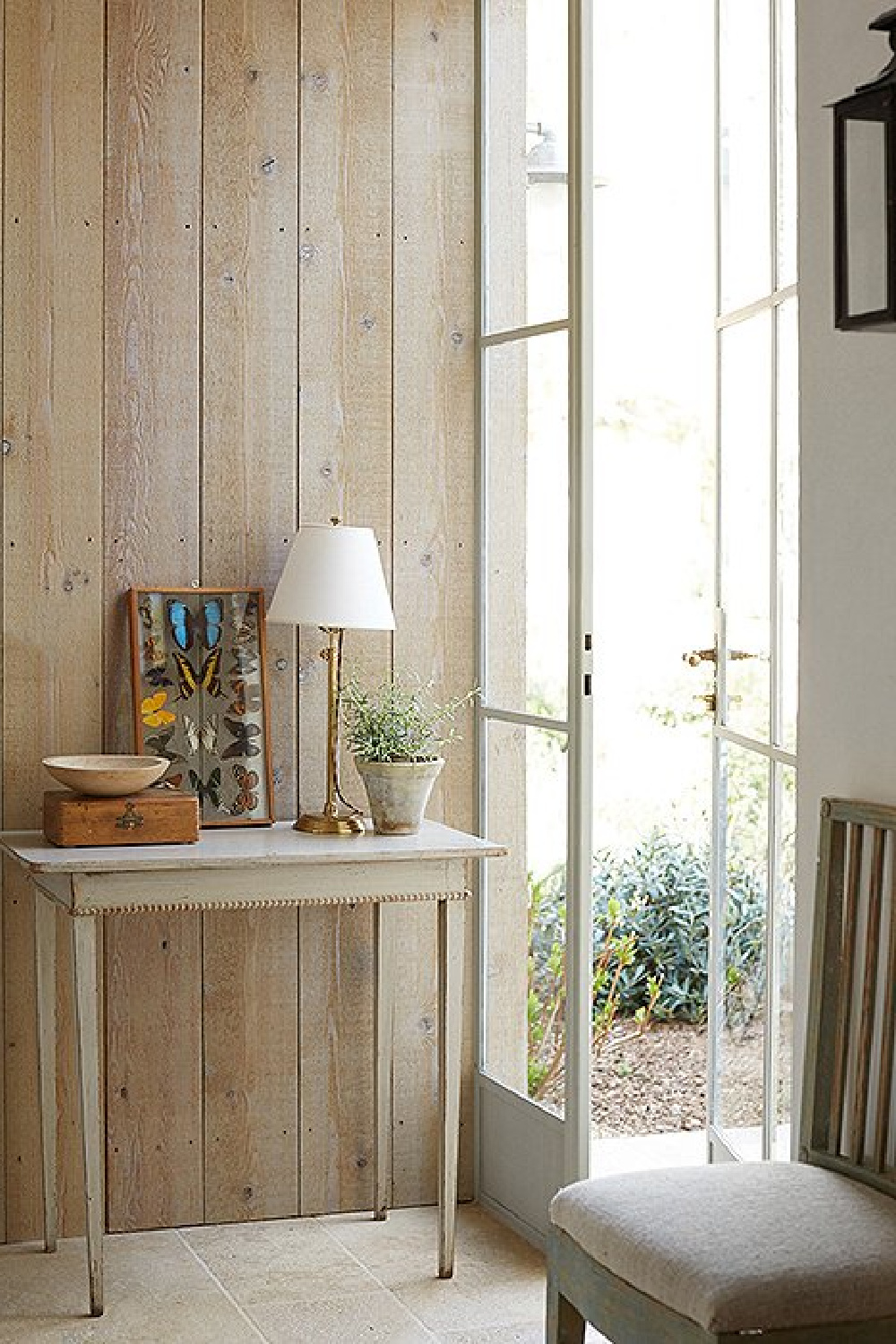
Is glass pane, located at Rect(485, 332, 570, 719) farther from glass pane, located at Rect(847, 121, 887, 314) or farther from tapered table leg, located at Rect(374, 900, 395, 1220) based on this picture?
glass pane, located at Rect(847, 121, 887, 314)

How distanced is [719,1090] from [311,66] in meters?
2.21

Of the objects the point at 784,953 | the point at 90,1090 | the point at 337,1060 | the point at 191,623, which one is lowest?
the point at 337,1060

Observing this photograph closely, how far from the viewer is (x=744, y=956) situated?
3.29m

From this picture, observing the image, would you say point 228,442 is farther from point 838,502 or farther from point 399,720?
point 838,502

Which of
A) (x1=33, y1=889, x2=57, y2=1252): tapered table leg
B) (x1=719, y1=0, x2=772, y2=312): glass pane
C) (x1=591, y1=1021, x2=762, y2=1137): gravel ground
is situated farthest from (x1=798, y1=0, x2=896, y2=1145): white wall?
(x1=591, y1=1021, x2=762, y2=1137): gravel ground

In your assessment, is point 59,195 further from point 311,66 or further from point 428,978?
point 428,978

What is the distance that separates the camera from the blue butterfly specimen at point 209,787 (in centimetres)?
374

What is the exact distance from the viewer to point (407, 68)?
3949 millimetres

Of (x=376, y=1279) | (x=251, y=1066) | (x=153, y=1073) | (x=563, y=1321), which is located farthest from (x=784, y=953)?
(x=153, y=1073)

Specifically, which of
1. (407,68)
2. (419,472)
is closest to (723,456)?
(419,472)

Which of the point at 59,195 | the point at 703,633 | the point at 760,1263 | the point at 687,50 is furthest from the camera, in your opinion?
the point at 703,633

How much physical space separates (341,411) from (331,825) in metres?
0.90

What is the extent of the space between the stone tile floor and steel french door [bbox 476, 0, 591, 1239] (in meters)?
0.21

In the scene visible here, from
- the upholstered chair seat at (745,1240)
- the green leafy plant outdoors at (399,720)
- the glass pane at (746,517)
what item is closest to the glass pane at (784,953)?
the glass pane at (746,517)
